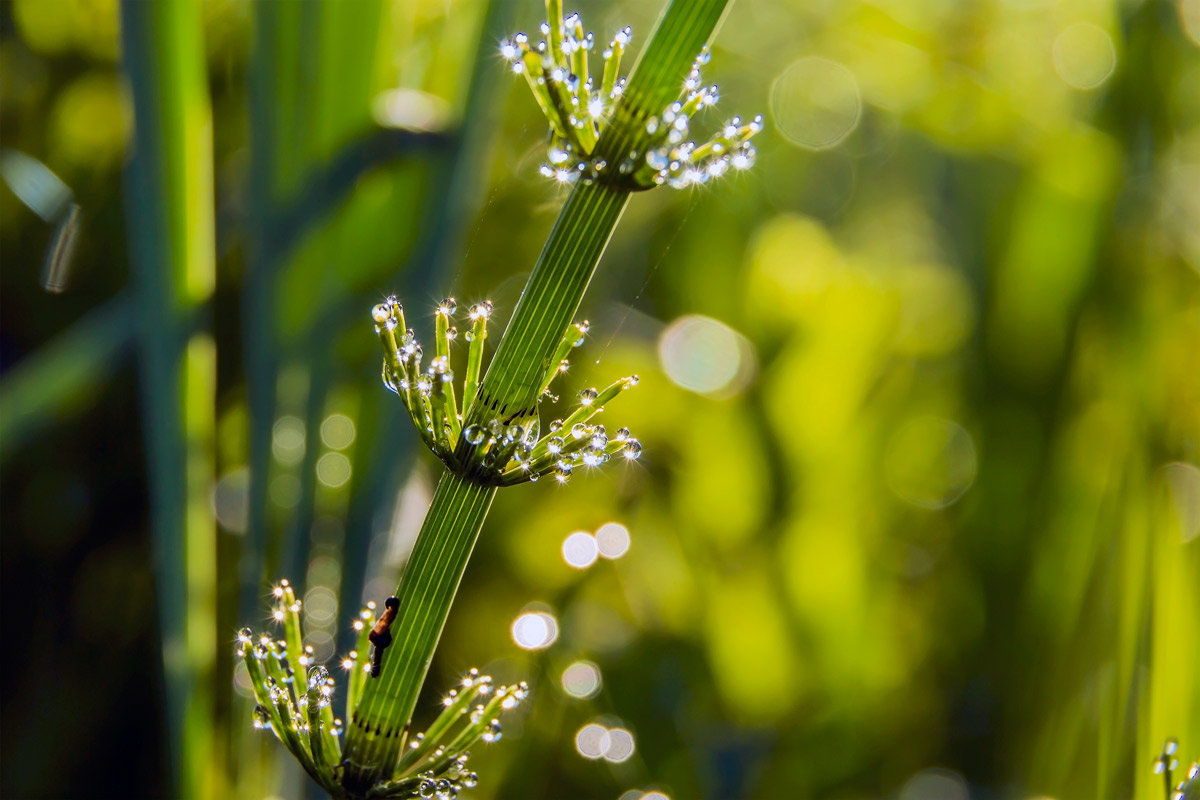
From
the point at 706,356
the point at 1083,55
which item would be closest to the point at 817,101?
the point at 1083,55

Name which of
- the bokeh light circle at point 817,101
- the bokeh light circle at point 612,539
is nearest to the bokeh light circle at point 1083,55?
the bokeh light circle at point 817,101

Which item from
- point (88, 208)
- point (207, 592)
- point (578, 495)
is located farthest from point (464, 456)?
point (88, 208)

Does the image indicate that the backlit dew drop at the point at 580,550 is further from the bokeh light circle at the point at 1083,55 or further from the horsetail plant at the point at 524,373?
the bokeh light circle at the point at 1083,55

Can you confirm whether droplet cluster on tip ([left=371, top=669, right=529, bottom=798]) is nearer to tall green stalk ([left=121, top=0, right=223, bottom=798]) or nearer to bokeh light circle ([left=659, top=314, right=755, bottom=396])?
tall green stalk ([left=121, top=0, right=223, bottom=798])

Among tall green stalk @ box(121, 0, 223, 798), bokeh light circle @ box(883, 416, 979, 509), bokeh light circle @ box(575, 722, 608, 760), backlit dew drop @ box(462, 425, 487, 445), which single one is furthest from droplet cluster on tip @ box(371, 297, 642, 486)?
bokeh light circle @ box(883, 416, 979, 509)

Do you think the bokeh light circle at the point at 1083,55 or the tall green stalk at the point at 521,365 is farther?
the bokeh light circle at the point at 1083,55

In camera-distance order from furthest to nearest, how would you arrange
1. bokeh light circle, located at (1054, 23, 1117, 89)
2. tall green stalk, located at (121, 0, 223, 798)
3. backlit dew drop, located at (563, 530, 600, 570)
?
bokeh light circle, located at (1054, 23, 1117, 89)
backlit dew drop, located at (563, 530, 600, 570)
tall green stalk, located at (121, 0, 223, 798)

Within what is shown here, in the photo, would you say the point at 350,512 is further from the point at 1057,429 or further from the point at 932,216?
the point at 932,216

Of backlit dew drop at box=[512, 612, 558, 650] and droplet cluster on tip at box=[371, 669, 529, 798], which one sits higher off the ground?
backlit dew drop at box=[512, 612, 558, 650]
